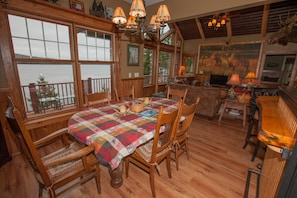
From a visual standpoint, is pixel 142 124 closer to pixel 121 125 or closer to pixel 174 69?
pixel 121 125

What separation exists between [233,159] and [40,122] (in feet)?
10.6

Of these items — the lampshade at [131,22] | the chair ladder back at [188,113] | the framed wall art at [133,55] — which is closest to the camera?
the chair ladder back at [188,113]

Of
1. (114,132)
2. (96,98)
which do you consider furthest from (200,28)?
(114,132)

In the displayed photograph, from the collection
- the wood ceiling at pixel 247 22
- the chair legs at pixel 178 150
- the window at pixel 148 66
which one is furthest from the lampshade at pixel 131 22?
the wood ceiling at pixel 247 22

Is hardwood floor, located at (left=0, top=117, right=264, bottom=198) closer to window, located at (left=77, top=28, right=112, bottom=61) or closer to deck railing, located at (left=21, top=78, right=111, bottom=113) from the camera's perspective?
deck railing, located at (left=21, top=78, right=111, bottom=113)

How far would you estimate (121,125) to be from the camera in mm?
1442

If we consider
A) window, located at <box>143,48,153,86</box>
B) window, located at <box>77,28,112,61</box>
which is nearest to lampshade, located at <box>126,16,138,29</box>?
window, located at <box>77,28,112,61</box>

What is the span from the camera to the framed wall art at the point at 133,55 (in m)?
3.83

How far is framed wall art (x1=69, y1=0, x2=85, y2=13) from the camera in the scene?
2.51 meters

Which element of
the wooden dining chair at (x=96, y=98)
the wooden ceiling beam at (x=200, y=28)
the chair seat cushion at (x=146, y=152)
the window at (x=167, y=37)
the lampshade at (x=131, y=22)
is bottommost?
the chair seat cushion at (x=146, y=152)

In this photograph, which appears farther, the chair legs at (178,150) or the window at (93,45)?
the window at (93,45)

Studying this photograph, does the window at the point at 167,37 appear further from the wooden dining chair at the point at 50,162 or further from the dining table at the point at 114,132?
the wooden dining chair at the point at 50,162

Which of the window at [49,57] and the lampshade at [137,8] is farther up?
the lampshade at [137,8]

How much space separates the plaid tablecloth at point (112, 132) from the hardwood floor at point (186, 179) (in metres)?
0.64
